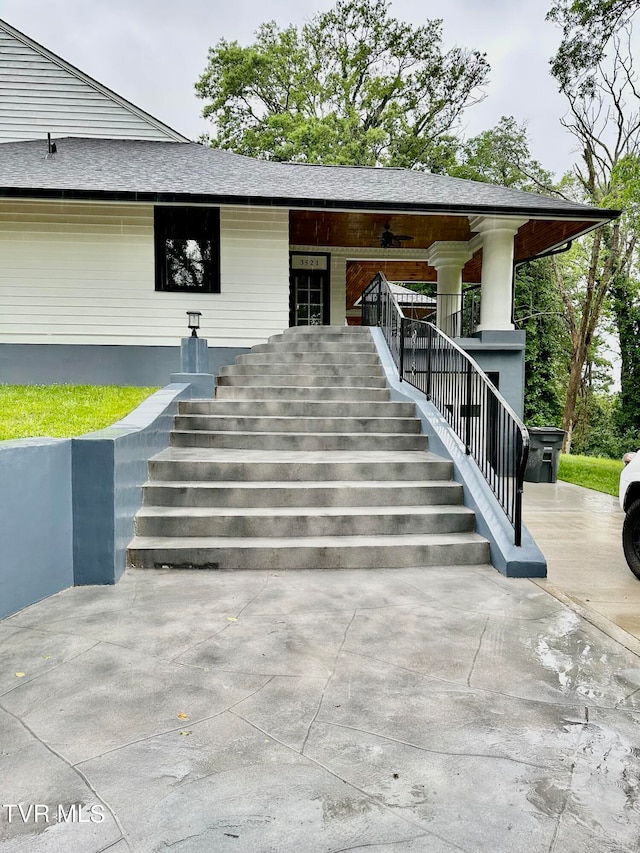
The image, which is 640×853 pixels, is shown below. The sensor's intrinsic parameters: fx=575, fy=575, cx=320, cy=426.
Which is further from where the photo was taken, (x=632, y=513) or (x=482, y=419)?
(x=482, y=419)

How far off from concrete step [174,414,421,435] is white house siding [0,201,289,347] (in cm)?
423

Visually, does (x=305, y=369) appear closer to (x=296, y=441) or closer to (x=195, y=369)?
(x=195, y=369)

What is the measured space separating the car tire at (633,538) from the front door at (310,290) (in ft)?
36.7

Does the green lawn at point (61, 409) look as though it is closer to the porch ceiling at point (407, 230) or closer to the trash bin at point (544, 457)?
the porch ceiling at point (407, 230)

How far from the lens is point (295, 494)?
514 centimetres

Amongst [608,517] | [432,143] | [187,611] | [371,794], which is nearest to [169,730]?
[371,794]

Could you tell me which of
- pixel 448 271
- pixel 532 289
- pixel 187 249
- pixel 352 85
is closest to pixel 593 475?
pixel 448 271

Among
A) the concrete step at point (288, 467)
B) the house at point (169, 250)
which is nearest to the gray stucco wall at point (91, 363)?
the house at point (169, 250)

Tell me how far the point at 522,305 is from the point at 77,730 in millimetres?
24649

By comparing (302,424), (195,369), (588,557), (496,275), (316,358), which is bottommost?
(588,557)

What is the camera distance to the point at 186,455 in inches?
227

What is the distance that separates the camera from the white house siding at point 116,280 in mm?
10359

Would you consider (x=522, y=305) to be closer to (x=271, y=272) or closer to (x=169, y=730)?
(x=271, y=272)

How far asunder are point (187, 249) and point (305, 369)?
3850 millimetres
